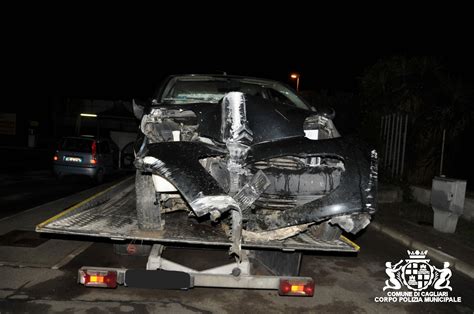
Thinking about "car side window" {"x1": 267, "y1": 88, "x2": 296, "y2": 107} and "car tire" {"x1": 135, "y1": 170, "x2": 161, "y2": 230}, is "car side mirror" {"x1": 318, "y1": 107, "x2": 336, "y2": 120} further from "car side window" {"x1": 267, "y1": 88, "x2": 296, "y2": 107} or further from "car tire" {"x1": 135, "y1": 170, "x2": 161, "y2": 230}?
"car tire" {"x1": 135, "y1": 170, "x2": 161, "y2": 230}

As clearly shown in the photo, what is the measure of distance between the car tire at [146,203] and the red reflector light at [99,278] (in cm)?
48

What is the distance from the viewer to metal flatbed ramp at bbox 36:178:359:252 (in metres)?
3.31

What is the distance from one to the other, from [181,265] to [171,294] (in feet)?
2.81

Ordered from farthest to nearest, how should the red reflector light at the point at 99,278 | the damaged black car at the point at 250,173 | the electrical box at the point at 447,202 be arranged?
1. the electrical box at the point at 447,202
2. the red reflector light at the point at 99,278
3. the damaged black car at the point at 250,173

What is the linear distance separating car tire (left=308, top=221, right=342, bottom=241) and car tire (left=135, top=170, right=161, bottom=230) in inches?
59.9

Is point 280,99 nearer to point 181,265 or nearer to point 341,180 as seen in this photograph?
point 341,180

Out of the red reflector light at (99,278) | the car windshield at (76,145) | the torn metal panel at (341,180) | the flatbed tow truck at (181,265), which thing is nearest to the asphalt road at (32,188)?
the car windshield at (76,145)

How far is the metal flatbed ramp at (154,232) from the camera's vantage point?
3312 millimetres

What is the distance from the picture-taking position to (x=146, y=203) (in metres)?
3.54

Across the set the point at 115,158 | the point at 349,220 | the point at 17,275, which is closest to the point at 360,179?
the point at 349,220

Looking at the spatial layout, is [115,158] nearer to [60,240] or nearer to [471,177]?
[60,240]

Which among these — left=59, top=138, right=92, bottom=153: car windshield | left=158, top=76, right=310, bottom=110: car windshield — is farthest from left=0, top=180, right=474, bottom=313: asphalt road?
left=59, top=138, right=92, bottom=153: car windshield

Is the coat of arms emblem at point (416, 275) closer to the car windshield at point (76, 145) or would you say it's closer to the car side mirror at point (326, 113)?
the car side mirror at point (326, 113)

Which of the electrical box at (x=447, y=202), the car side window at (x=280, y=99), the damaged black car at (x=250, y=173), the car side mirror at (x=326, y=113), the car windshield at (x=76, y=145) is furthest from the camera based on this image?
the car windshield at (x=76, y=145)
